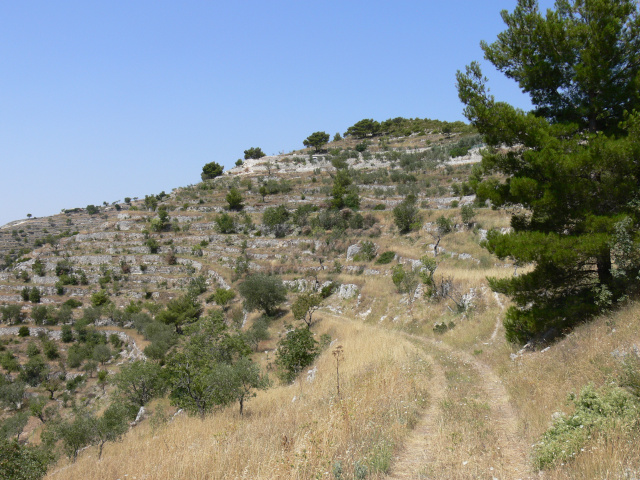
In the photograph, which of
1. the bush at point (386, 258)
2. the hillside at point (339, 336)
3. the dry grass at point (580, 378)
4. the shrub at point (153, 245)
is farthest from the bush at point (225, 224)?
the dry grass at point (580, 378)

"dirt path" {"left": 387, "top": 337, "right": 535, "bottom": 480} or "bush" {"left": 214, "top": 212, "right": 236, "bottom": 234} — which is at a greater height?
"bush" {"left": 214, "top": 212, "right": 236, "bottom": 234}

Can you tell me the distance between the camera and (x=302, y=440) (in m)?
5.65

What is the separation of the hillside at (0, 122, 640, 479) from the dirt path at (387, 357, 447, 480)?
0.04m

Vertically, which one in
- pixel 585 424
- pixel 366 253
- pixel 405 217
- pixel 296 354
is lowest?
pixel 296 354

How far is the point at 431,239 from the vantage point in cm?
3506

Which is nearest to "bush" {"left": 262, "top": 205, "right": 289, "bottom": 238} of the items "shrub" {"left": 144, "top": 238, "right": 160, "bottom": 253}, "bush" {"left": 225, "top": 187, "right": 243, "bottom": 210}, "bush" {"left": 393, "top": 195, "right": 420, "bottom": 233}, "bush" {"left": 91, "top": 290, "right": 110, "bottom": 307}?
"bush" {"left": 225, "top": 187, "right": 243, "bottom": 210}

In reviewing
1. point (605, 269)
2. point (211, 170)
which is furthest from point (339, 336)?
point (211, 170)

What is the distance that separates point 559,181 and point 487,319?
304 inches

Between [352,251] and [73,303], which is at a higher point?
[352,251]

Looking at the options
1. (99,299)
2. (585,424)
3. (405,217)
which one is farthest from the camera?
(99,299)

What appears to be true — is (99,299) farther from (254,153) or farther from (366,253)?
(254,153)

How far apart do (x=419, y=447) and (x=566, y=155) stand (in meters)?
7.13

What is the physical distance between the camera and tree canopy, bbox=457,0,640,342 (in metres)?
8.30

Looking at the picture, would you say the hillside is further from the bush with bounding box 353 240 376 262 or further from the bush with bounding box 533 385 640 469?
the bush with bounding box 353 240 376 262
